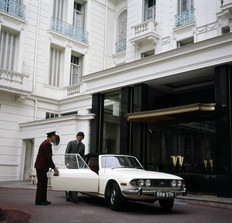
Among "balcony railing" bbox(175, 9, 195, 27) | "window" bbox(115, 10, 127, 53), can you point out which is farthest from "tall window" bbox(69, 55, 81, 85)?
"balcony railing" bbox(175, 9, 195, 27)

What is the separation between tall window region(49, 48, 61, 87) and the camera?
20406mm

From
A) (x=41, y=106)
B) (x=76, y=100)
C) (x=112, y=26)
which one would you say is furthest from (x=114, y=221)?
(x=112, y=26)

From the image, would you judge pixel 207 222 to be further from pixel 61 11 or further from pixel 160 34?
pixel 61 11

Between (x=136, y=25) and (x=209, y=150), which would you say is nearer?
(x=209, y=150)

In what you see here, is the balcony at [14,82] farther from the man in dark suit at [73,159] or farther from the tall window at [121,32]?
the man in dark suit at [73,159]

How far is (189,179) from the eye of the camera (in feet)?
39.9

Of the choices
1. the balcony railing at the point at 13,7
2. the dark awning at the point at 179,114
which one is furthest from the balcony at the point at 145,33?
the balcony railing at the point at 13,7

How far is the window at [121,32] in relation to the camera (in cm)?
2241

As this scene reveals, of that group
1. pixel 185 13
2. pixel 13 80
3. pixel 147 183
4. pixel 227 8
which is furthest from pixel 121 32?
pixel 147 183

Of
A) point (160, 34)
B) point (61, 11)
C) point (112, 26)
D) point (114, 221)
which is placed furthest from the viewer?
point (112, 26)

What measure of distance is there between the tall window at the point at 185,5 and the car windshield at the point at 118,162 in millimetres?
10945

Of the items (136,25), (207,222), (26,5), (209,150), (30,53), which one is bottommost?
(207,222)

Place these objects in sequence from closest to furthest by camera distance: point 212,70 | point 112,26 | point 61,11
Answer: point 212,70 < point 61,11 < point 112,26

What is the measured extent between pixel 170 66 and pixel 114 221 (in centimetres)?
777
